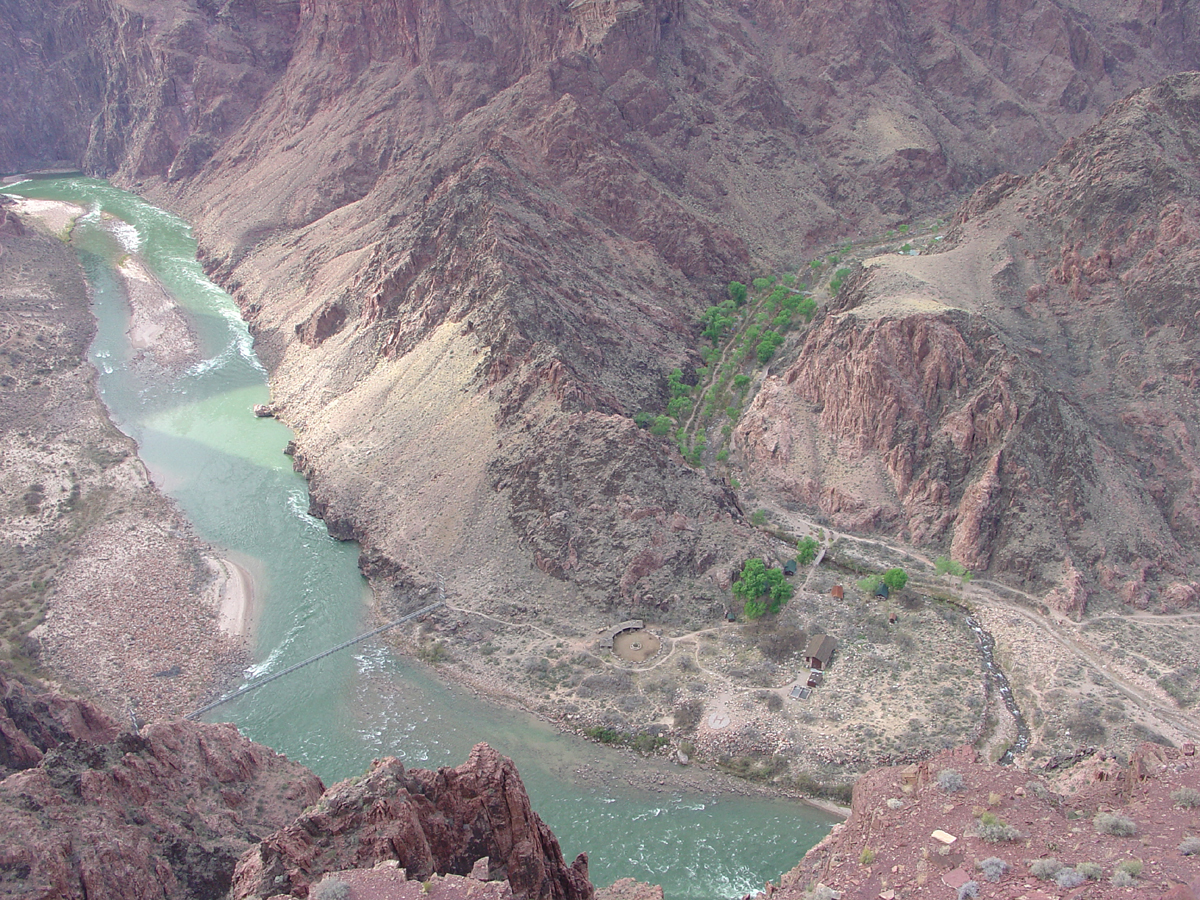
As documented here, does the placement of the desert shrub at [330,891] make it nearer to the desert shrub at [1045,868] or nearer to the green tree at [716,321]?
the desert shrub at [1045,868]

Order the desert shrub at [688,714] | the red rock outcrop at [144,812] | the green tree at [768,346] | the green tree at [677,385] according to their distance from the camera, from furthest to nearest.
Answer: the green tree at [768,346]
the green tree at [677,385]
the desert shrub at [688,714]
the red rock outcrop at [144,812]

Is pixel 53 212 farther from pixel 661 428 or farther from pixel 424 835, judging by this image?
pixel 424 835

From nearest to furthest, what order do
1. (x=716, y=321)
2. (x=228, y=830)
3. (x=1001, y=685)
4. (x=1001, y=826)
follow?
(x=1001, y=826) < (x=228, y=830) < (x=1001, y=685) < (x=716, y=321)

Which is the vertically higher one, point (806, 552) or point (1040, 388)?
point (1040, 388)

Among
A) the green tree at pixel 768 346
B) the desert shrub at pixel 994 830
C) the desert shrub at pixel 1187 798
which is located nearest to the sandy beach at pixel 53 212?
the green tree at pixel 768 346

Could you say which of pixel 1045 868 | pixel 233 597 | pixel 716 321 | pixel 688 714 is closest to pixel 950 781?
pixel 1045 868

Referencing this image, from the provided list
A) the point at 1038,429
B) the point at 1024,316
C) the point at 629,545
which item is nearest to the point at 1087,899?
the point at 629,545

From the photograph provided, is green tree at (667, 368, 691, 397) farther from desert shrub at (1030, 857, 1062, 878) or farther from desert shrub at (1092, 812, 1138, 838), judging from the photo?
desert shrub at (1030, 857, 1062, 878)
